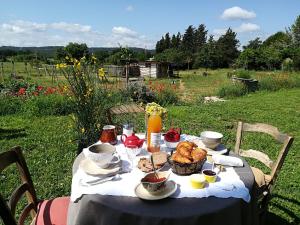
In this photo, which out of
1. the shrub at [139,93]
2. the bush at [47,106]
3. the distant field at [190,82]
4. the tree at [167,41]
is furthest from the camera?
the tree at [167,41]

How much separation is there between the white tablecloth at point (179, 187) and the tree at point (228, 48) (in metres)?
41.9

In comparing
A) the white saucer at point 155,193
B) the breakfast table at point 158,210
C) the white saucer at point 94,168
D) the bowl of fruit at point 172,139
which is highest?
the bowl of fruit at point 172,139

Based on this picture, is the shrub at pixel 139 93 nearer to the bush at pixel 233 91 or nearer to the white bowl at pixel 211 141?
the bush at pixel 233 91

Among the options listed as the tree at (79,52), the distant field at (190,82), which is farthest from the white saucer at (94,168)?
the distant field at (190,82)

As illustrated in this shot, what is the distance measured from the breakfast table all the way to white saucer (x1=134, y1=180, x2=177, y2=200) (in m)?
0.03

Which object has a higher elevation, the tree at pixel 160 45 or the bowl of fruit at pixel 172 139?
the tree at pixel 160 45

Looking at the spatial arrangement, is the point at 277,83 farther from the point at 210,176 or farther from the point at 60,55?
the point at 210,176

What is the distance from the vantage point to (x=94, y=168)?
219cm

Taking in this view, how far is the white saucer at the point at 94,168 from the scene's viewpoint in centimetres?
212

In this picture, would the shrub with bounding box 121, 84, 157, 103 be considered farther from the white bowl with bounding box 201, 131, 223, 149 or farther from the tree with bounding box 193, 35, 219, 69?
the tree with bounding box 193, 35, 219, 69

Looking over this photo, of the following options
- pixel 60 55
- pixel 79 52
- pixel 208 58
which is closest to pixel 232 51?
pixel 208 58

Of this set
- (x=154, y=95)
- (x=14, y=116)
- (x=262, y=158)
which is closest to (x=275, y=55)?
(x=154, y=95)

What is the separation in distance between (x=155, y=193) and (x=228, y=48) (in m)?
46.7

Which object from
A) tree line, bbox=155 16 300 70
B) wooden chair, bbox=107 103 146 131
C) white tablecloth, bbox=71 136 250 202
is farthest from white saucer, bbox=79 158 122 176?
tree line, bbox=155 16 300 70
